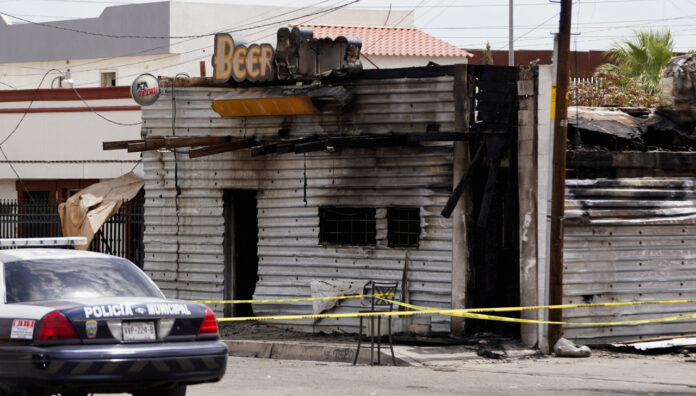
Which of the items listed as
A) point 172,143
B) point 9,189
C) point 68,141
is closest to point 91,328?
point 172,143

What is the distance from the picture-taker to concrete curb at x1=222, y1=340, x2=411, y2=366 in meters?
14.9

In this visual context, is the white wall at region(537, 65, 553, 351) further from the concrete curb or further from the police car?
the police car

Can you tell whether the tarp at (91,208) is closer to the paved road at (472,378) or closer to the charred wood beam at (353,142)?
the charred wood beam at (353,142)

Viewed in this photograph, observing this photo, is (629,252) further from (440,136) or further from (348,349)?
(348,349)

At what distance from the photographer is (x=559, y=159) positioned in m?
14.6

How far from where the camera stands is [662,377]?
40.7ft

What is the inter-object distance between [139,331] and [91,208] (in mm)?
13774

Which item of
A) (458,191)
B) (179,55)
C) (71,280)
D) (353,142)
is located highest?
(179,55)

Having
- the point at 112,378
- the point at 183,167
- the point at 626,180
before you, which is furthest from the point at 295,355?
the point at 112,378

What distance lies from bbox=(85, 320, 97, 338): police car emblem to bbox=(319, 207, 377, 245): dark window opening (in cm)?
931

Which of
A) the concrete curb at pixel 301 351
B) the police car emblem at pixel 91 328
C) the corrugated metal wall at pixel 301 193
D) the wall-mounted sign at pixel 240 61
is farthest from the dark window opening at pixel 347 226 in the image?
the police car emblem at pixel 91 328

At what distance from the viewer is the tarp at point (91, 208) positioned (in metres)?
20.8

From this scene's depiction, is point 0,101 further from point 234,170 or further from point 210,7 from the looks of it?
point 210,7

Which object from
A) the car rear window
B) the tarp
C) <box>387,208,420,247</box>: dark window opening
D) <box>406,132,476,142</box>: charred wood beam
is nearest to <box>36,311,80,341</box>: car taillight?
the car rear window
